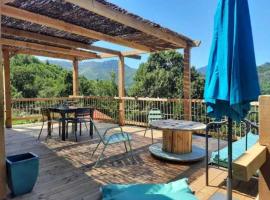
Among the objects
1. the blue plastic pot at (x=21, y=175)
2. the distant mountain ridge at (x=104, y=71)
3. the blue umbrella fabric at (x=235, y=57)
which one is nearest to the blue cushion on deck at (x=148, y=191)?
the blue plastic pot at (x=21, y=175)

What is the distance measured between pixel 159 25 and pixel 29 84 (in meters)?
18.5

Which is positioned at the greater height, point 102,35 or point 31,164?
point 102,35

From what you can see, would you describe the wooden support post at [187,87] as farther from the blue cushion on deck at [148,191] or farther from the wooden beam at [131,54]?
the blue cushion on deck at [148,191]

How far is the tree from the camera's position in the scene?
1680 centimetres

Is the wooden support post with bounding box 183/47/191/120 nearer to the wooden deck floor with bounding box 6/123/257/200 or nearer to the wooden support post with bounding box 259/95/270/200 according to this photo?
the wooden deck floor with bounding box 6/123/257/200

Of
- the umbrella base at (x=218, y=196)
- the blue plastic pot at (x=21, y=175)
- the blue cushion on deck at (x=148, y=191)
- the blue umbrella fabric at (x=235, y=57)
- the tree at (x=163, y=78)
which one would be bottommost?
the umbrella base at (x=218, y=196)

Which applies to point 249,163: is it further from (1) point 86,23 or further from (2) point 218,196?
(1) point 86,23

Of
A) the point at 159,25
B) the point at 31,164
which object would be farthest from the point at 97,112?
the point at 31,164

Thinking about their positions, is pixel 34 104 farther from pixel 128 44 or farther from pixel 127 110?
pixel 128 44

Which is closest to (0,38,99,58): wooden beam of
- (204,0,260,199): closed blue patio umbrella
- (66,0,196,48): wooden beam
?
(66,0,196,48): wooden beam

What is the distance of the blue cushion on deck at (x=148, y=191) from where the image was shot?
276cm

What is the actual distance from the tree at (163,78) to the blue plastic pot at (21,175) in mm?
13666

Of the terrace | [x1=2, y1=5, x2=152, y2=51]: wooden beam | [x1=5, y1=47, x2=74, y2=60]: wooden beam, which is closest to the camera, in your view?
the terrace

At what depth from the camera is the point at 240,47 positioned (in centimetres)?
178
